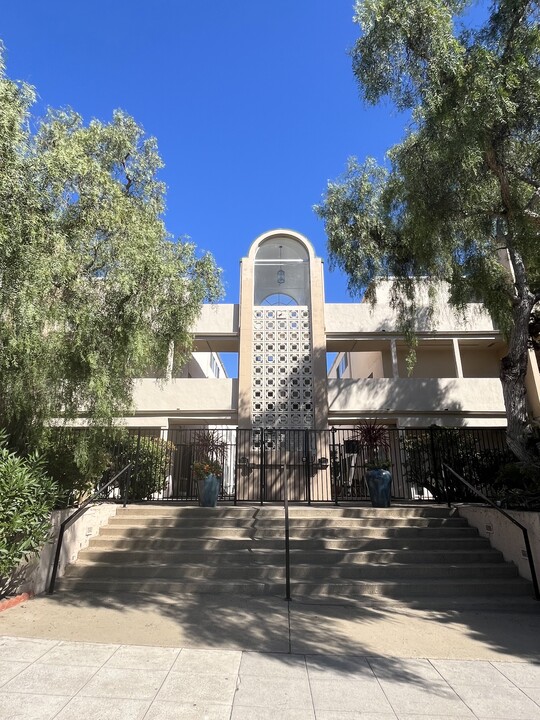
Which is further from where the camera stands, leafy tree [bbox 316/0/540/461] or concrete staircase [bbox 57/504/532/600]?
leafy tree [bbox 316/0/540/461]

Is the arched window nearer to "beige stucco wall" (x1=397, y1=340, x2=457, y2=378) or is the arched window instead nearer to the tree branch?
"beige stucco wall" (x1=397, y1=340, x2=457, y2=378)

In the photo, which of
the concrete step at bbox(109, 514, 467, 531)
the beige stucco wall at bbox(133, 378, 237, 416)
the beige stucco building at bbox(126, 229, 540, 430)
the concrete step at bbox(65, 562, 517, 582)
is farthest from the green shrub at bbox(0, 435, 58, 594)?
the beige stucco wall at bbox(133, 378, 237, 416)

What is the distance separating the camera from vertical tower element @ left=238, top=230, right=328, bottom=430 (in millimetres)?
14430

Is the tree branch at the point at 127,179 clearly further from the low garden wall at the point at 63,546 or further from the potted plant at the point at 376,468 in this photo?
the potted plant at the point at 376,468

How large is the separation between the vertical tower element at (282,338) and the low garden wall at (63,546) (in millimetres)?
7357

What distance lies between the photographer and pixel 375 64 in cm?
795

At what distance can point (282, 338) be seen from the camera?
15.3 m

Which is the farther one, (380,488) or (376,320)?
(376,320)

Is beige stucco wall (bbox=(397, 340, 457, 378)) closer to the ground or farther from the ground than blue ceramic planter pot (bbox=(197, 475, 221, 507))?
farther from the ground

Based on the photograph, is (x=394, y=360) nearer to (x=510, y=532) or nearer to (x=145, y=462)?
(x=145, y=462)

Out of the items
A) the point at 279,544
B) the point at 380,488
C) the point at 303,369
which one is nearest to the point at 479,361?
the point at 303,369

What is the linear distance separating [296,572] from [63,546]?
3.28 metres

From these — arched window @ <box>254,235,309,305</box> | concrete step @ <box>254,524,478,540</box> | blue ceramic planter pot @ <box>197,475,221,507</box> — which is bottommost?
concrete step @ <box>254,524,478,540</box>

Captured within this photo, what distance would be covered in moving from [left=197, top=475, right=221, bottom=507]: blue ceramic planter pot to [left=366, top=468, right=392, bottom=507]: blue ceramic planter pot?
3233 mm
